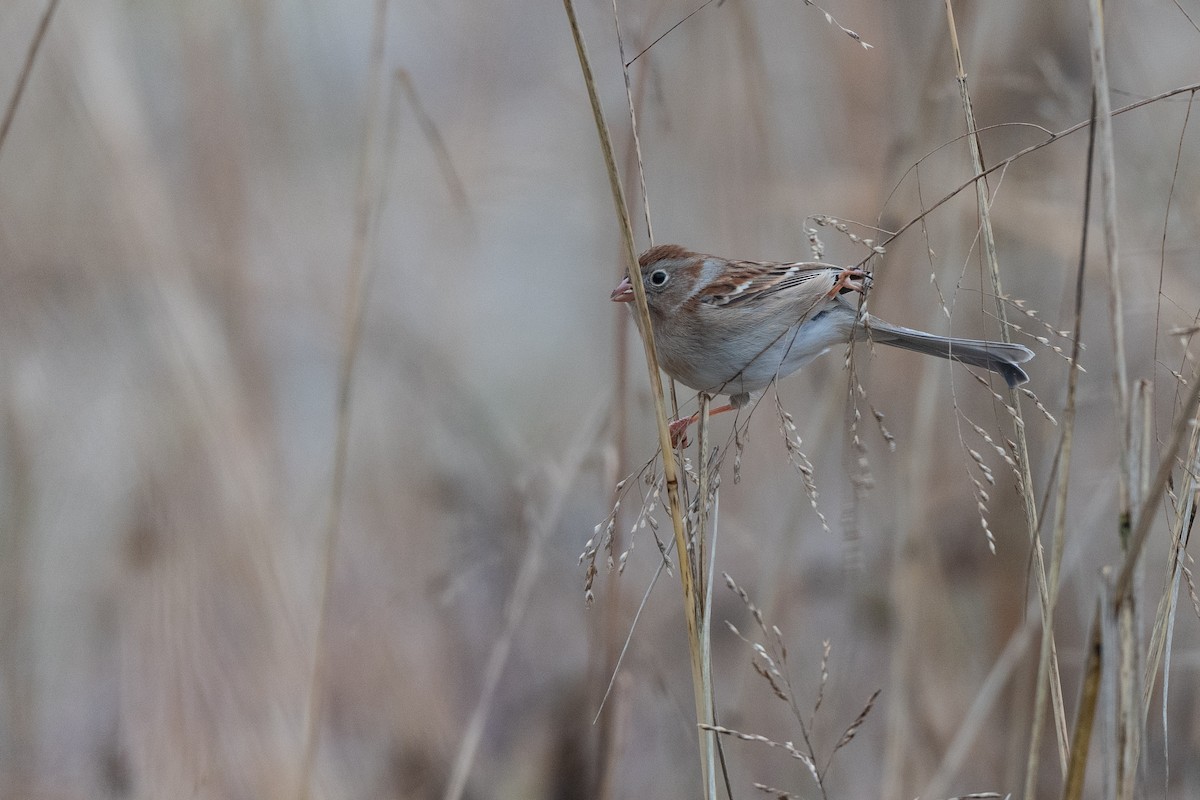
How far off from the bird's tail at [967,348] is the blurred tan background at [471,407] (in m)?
0.35

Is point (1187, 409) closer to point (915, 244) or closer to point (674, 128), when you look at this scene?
point (915, 244)

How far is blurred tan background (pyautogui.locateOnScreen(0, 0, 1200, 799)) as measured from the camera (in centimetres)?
217

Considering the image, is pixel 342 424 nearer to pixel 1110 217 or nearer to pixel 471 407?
pixel 471 407

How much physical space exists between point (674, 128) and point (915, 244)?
82cm

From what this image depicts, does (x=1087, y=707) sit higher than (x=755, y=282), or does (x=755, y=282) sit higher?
(x=755, y=282)

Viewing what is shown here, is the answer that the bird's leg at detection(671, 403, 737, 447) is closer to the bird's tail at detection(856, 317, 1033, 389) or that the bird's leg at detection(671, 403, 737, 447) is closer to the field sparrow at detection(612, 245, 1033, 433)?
the field sparrow at detection(612, 245, 1033, 433)

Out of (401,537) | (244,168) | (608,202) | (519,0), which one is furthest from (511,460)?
(519,0)

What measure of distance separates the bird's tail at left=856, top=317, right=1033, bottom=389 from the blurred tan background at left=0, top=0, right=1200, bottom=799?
35cm

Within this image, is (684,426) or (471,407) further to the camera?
(471,407)

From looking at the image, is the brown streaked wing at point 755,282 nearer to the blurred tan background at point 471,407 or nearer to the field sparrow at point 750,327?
the field sparrow at point 750,327

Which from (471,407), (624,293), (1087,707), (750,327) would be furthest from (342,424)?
(1087,707)

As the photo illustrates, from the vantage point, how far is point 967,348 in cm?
143

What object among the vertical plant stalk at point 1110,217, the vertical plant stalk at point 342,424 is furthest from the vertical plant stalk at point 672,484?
the vertical plant stalk at point 342,424

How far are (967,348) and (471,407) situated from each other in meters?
1.66
